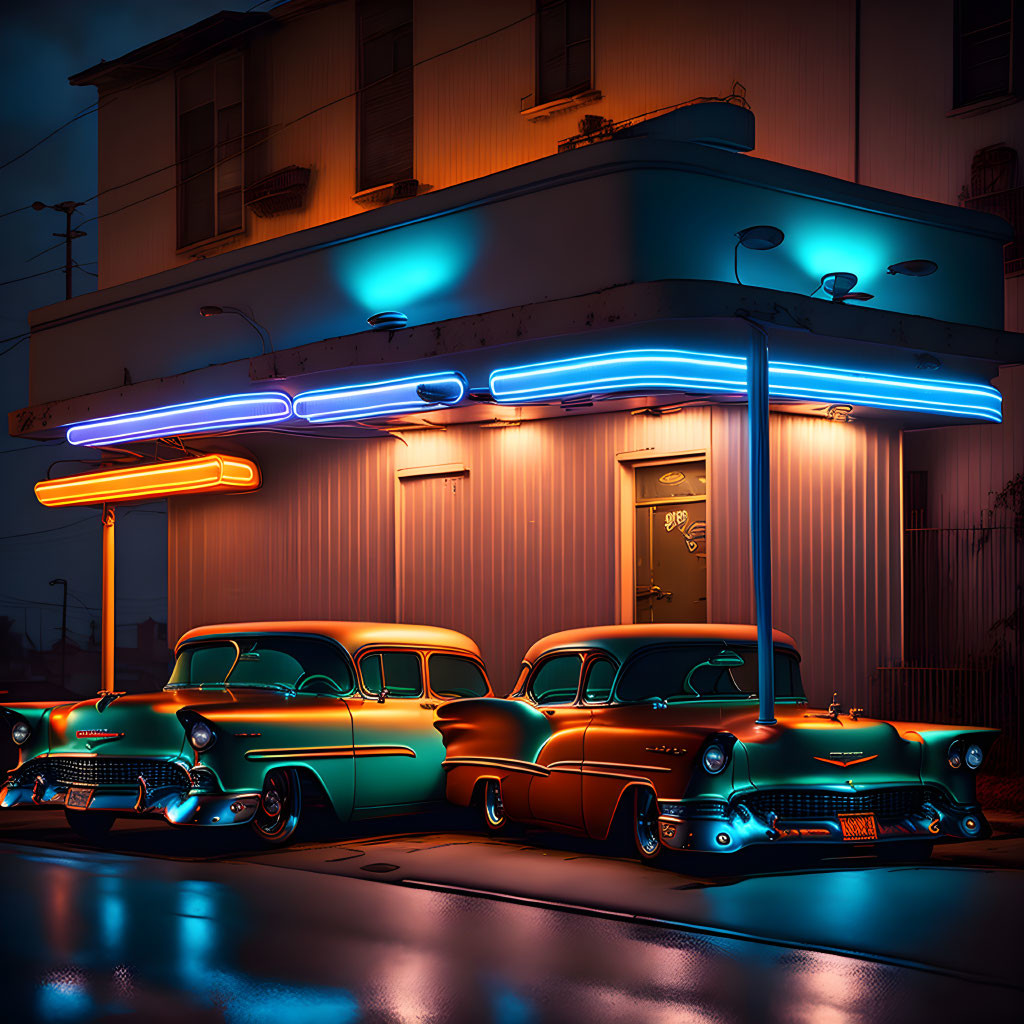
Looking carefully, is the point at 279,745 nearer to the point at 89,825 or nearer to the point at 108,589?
the point at 89,825

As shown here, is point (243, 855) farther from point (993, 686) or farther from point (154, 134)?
point (154, 134)

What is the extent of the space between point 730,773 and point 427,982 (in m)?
2.60

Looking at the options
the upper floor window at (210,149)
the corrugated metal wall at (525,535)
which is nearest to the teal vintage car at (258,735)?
the corrugated metal wall at (525,535)

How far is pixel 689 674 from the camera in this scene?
879 cm

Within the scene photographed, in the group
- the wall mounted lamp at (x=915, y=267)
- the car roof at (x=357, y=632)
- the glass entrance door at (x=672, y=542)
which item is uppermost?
the wall mounted lamp at (x=915, y=267)

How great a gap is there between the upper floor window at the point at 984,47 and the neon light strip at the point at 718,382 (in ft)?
10.4

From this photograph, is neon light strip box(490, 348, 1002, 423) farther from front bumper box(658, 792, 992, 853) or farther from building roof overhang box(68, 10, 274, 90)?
building roof overhang box(68, 10, 274, 90)

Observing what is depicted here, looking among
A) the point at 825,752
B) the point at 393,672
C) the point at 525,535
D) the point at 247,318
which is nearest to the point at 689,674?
the point at 825,752

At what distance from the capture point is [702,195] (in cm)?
1064

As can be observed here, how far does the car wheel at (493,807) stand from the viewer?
31.0 feet

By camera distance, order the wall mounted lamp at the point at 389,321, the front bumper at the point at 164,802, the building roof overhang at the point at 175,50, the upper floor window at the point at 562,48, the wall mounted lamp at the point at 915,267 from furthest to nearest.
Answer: the building roof overhang at the point at 175,50
the upper floor window at the point at 562,48
the wall mounted lamp at the point at 389,321
the wall mounted lamp at the point at 915,267
the front bumper at the point at 164,802

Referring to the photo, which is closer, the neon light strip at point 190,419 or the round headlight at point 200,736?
the round headlight at point 200,736

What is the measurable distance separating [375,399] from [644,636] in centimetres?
460

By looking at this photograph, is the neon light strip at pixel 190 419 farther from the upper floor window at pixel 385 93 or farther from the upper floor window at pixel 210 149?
the upper floor window at pixel 210 149
